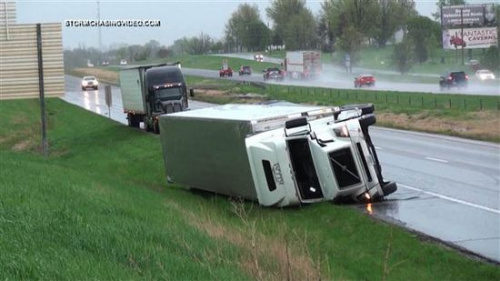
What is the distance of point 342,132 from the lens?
17.0 m

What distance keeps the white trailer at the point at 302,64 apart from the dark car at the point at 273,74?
1710 mm

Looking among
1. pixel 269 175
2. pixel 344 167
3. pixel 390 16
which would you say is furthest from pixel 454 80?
pixel 269 175

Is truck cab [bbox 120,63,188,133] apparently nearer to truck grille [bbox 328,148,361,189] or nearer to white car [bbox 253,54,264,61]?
truck grille [bbox 328,148,361,189]

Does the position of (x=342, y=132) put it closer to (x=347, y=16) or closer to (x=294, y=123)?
(x=294, y=123)

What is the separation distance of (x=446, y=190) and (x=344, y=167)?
13.3ft

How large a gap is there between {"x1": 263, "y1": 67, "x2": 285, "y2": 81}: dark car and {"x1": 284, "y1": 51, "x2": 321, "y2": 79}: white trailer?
171 cm

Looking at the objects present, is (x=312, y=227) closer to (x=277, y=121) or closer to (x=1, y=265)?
(x=277, y=121)

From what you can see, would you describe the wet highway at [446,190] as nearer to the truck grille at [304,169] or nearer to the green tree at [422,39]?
the truck grille at [304,169]

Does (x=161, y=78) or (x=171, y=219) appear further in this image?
(x=161, y=78)

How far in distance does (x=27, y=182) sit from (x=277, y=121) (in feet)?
19.7

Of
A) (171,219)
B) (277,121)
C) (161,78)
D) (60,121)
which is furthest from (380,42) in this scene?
(171,219)

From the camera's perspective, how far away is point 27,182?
13711 mm

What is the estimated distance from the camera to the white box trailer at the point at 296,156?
16.8 meters

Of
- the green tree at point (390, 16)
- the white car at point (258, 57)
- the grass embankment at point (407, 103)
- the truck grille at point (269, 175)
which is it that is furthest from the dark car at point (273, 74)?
the truck grille at point (269, 175)
